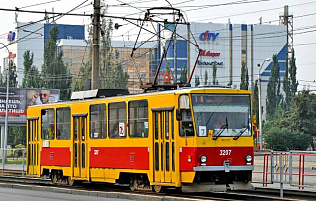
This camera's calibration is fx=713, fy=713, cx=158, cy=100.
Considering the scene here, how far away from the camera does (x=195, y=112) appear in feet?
63.7

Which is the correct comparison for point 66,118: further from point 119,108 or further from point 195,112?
point 195,112

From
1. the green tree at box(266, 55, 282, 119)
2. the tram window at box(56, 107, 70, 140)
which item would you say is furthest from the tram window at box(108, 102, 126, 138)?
the green tree at box(266, 55, 282, 119)

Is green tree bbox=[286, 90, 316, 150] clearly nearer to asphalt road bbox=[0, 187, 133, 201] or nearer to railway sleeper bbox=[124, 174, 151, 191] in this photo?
railway sleeper bbox=[124, 174, 151, 191]

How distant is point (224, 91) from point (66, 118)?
7.74 metres

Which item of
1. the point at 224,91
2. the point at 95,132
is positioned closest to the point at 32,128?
the point at 95,132

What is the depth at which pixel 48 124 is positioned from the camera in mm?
26938

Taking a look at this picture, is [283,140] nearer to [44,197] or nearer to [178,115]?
[44,197]

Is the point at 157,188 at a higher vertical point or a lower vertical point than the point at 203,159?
lower

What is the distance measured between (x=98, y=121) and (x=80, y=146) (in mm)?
1619

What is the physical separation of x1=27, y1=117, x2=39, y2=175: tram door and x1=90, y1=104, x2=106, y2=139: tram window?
4756mm

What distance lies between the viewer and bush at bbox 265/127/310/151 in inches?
2717

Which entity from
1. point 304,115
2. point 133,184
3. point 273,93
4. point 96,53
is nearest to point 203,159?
point 133,184

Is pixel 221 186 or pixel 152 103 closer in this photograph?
pixel 221 186

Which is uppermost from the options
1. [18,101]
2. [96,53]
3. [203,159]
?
[96,53]
